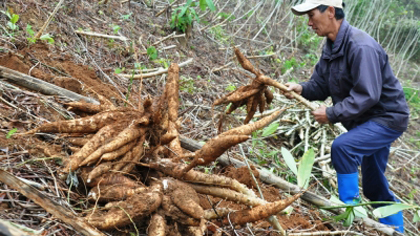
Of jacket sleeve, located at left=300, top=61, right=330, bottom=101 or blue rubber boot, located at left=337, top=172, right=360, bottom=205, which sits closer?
blue rubber boot, located at left=337, top=172, right=360, bottom=205

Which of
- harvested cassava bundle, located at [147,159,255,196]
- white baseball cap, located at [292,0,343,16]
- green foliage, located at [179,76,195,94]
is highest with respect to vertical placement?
white baseball cap, located at [292,0,343,16]

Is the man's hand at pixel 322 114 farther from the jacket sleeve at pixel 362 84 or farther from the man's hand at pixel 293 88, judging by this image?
the man's hand at pixel 293 88

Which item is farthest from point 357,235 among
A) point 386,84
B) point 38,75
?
point 38,75

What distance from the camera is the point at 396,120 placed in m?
2.49

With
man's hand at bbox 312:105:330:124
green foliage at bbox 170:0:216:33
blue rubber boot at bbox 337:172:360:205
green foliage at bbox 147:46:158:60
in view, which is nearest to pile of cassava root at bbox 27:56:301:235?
man's hand at bbox 312:105:330:124

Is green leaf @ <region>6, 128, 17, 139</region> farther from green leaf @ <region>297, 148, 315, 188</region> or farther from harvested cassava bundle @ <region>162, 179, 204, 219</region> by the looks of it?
green leaf @ <region>297, 148, 315, 188</region>

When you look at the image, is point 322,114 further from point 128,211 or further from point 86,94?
point 86,94

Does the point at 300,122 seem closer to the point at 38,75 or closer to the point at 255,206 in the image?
the point at 255,206

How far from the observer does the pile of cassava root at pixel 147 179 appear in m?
1.47

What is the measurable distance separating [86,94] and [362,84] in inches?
81.5

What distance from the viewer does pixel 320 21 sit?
8.46 ft

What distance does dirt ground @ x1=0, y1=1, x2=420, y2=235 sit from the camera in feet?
4.96

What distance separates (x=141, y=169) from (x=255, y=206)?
2.08 feet

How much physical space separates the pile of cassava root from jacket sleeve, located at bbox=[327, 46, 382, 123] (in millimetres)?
884
